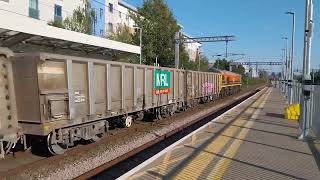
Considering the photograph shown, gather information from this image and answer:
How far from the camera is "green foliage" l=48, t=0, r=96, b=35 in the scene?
135 ft

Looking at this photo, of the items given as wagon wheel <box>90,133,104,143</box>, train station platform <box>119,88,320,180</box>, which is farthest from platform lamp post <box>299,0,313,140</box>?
wagon wheel <box>90,133,104,143</box>

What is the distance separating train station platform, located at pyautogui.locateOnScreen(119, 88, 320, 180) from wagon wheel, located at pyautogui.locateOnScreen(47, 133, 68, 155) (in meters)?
3.29

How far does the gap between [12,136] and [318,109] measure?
891 cm

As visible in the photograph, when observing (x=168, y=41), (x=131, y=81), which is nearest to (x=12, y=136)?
(x=131, y=81)

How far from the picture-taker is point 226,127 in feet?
45.9

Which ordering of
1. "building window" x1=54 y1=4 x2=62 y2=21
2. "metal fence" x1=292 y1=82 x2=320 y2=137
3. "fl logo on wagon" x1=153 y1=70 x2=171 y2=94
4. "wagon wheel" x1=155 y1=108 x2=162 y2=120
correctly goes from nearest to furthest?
"metal fence" x1=292 y1=82 x2=320 y2=137 < "fl logo on wagon" x1=153 y1=70 x2=171 y2=94 < "wagon wheel" x1=155 y1=108 x2=162 y2=120 < "building window" x1=54 y1=4 x2=62 y2=21

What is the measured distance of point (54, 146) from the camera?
11.1m

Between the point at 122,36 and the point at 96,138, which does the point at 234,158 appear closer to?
the point at 96,138

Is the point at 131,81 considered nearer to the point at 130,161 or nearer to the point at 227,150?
the point at 130,161

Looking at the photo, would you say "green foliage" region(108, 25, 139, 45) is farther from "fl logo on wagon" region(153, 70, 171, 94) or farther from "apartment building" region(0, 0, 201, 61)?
"fl logo on wagon" region(153, 70, 171, 94)

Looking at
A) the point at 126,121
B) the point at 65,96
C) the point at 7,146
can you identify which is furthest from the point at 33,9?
the point at 7,146

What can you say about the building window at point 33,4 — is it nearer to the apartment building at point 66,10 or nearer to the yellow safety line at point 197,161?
the apartment building at point 66,10

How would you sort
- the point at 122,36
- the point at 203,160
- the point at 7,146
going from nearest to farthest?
the point at 203,160 < the point at 7,146 < the point at 122,36

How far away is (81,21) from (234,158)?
119ft
